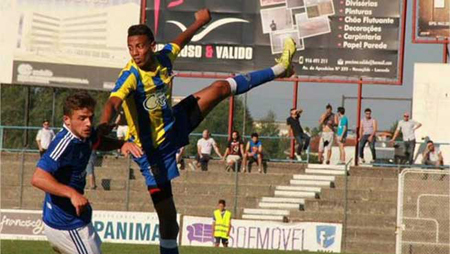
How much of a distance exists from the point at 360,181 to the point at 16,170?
35.7 feet

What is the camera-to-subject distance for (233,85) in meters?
12.2

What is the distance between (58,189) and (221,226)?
19164mm

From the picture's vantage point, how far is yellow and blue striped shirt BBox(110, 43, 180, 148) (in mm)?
11555

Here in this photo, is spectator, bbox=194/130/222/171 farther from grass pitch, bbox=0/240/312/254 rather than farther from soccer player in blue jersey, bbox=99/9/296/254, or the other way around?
soccer player in blue jersey, bbox=99/9/296/254

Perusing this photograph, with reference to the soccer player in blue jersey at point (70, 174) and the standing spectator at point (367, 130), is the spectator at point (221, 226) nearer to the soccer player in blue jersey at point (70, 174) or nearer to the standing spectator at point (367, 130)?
the standing spectator at point (367, 130)

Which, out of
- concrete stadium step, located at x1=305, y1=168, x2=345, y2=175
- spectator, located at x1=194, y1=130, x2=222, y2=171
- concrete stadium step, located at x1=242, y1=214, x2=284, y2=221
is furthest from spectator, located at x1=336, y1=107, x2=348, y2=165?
spectator, located at x1=194, y1=130, x2=222, y2=171

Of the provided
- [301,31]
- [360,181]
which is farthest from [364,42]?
[360,181]

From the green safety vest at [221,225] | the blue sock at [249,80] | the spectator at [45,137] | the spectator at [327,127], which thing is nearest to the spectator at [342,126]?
the spectator at [327,127]

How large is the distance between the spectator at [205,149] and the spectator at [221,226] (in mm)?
5119

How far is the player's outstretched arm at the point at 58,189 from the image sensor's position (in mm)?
8352

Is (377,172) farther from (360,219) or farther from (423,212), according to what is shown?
(423,212)

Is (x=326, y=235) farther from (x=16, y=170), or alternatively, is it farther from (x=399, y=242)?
(x=16, y=170)

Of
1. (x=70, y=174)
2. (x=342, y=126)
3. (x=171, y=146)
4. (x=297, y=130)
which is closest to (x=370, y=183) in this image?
(x=342, y=126)

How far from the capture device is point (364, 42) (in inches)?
1344
